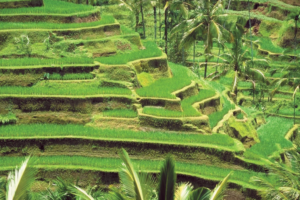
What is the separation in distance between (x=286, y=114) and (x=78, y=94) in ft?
46.1

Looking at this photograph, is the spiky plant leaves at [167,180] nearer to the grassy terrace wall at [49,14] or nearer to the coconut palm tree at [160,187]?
the coconut palm tree at [160,187]

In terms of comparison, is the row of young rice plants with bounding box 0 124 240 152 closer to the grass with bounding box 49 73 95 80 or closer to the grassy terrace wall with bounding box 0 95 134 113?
the grassy terrace wall with bounding box 0 95 134 113

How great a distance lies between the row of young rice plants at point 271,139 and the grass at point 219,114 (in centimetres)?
156

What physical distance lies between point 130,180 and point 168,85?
10737 mm

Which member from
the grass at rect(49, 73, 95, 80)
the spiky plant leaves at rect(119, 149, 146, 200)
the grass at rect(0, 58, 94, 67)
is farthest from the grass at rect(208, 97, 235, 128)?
the spiky plant leaves at rect(119, 149, 146, 200)

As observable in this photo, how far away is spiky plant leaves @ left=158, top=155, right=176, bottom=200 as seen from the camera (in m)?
9.43

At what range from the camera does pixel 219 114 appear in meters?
20.6

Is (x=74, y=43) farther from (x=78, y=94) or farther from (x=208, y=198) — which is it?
(x=208, y=198)

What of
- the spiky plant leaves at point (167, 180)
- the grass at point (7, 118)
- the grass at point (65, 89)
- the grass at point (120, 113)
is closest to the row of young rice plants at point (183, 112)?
the grass at point (120, 113)


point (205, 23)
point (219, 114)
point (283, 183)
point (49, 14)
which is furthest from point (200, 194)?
point (205, 23)

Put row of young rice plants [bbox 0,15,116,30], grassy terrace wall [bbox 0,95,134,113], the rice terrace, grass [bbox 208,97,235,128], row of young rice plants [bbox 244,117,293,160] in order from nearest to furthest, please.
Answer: the rice terrace
grassy terrace wall [bbox 0,95,134,113]
row of young rice plants [bbox 244,117,293,160]
grass [bbox 208,97,235,128]
row of young rice plants [bbox 0,15,116,30]

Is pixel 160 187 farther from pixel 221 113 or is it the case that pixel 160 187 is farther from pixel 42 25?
pixel 42 25

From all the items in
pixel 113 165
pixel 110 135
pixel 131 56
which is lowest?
pixel 113 165

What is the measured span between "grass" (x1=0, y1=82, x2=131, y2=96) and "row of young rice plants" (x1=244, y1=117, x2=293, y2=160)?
4947 mm
